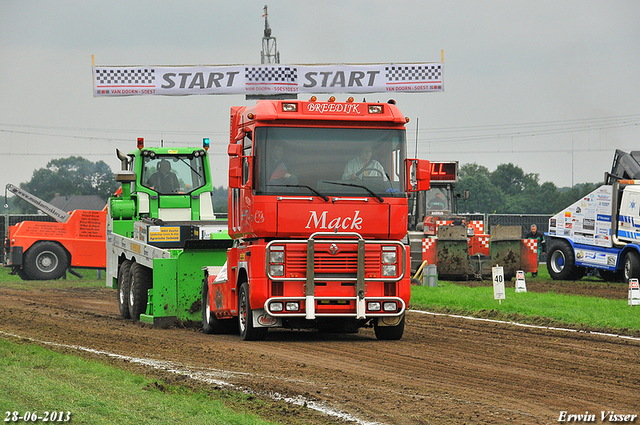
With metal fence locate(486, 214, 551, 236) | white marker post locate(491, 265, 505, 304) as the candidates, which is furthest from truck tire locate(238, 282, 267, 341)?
metal fence locate(486, 214, 551, 236)

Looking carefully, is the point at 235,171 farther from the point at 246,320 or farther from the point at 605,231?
the point at 605,231

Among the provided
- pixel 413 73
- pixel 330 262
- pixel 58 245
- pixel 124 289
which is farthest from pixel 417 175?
pixel 58 245

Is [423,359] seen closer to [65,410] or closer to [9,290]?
[65,410]

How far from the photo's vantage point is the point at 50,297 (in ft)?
73.6

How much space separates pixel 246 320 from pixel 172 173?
6.41m

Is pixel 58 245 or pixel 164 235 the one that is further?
pixel 58 245

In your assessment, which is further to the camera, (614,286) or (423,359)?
(614,286)

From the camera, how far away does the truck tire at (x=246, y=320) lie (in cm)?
1209

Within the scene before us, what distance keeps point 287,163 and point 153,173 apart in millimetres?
6700

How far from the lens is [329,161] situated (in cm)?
1177

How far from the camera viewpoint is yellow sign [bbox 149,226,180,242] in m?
15.5

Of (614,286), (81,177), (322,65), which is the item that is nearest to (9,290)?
(322,65)

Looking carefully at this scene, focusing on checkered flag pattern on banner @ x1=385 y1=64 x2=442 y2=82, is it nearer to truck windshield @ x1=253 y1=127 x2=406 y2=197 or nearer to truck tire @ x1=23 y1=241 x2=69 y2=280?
truck tire @ x1=23 y1=241 x2=69 y2=280

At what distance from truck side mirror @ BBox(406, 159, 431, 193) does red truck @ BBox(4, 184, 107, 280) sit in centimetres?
2017
